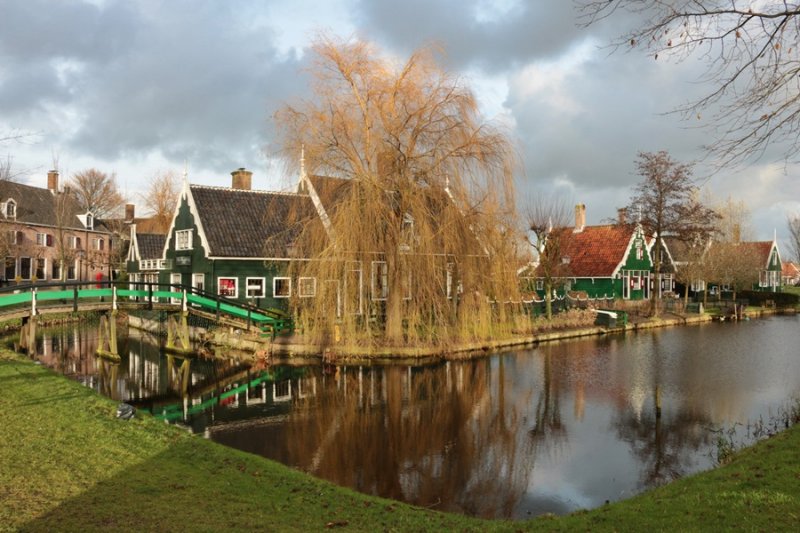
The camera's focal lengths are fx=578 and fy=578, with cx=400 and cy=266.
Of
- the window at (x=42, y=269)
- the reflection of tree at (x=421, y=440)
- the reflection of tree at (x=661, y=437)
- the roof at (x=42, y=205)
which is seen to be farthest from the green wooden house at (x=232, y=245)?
the window at (x=42, y=269)

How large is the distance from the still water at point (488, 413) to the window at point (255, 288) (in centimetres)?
526

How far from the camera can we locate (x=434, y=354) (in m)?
22.1

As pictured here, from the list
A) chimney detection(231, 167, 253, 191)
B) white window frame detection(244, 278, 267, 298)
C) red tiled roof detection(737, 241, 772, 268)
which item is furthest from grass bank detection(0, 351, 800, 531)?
red tiled roof detection(737, 241, 772, 268)

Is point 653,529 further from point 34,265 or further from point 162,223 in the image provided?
point 162,223

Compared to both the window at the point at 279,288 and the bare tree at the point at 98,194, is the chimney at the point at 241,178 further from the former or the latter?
the bare tree at the point at 98,194

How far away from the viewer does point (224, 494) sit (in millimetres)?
7516

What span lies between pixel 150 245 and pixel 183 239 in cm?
880

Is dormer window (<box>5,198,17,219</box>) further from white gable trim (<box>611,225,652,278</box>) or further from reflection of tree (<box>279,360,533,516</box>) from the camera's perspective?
white gable trim (<box>611,225,652,278</box>)

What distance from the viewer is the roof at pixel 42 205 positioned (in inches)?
1951

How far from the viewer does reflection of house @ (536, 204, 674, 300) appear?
43500mm

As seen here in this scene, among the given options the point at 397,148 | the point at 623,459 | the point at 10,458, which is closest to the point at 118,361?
the point at 397,148

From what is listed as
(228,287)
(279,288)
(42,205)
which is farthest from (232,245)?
(42,205)

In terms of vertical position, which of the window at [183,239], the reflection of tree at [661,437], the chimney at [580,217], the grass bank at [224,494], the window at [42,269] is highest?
the chimney at [580,217]

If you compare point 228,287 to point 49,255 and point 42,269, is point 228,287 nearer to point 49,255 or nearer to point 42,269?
point 42,269
